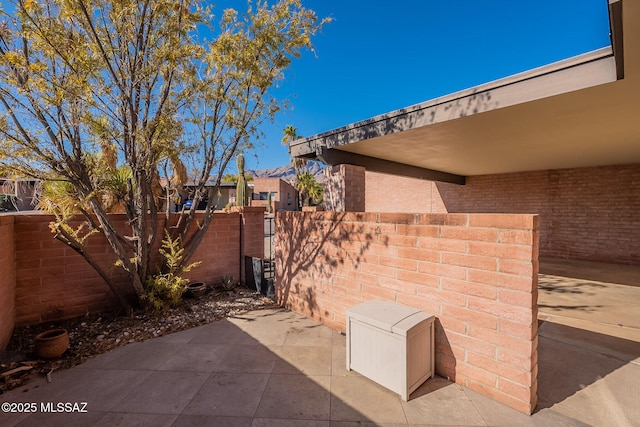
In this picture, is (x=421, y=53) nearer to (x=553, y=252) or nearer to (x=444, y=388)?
(x=553, y=252)

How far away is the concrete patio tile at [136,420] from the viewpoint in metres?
1.96

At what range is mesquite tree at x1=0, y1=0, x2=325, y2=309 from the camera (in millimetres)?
3008

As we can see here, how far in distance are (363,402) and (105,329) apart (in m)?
3.42

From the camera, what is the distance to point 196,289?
183 inches

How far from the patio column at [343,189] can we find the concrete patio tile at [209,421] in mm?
3248

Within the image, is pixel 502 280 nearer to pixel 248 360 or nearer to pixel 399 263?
pixel 399 263

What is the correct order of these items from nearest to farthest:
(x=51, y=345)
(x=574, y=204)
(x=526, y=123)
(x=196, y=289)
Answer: (x=51, y=345), (x=526, y=123), (x=196, y=289), (x=574, y=204)

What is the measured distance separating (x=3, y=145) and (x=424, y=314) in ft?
15.3

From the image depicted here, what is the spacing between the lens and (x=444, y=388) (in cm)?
234

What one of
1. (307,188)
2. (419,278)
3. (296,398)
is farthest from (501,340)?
(307,188)

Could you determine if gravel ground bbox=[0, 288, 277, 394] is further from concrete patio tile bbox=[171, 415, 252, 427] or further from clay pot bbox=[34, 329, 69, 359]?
concrete patio tile bbox=[171, 415, 252, 427]

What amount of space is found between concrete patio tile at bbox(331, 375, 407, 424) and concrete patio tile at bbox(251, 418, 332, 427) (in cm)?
11

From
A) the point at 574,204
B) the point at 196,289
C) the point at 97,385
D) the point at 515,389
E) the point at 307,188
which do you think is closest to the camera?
the point at 515,389

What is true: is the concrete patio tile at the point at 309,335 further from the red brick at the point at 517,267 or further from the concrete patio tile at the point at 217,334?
the red brick at the point at 517,267
